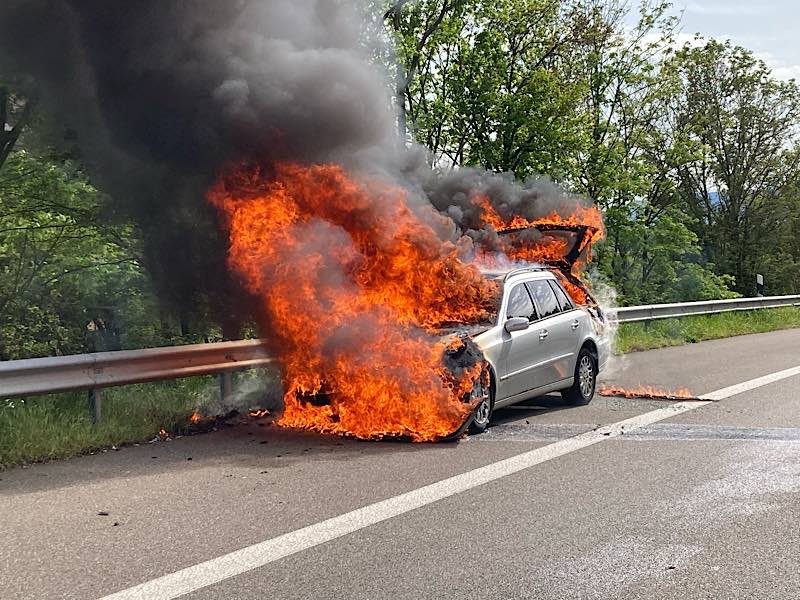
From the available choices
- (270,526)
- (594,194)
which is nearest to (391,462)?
(270,526)

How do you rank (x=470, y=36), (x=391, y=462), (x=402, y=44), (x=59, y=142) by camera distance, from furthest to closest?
(x=470, y=36)
(x=402, y=44)
(x=59, y=142)
(x=391, y=462)

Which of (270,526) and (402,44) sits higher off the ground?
(402,44)

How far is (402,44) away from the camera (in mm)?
17281

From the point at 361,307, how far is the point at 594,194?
51.1 ft

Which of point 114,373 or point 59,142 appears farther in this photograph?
point 59,142

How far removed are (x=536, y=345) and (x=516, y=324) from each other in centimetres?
56

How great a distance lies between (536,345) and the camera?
30.4 feet

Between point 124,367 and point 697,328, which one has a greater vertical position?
point 124,367

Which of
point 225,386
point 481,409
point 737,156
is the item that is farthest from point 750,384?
point 737,156

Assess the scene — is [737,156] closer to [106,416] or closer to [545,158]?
[545,158]

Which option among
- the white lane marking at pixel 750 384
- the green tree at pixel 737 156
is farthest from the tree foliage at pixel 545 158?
the white lane marking at pixel 750 384

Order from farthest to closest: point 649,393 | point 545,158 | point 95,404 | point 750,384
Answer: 1. point 545,158
2. point 750,384
3. point 649,393
4. point 95,404

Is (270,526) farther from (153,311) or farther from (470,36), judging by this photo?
(470,36)

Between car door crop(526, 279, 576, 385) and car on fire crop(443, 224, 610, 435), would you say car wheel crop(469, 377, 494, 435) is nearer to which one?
car on fire crop(443, 224, 610, 435)
